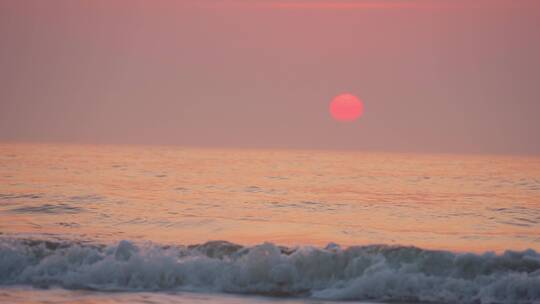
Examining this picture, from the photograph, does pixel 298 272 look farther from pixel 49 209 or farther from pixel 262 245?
pixel 49 209

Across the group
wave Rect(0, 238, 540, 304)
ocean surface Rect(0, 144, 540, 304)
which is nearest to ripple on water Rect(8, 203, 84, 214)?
ocean surface Rect(0, 144, 540, 304)

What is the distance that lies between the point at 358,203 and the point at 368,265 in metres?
13.5

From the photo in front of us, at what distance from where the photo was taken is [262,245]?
16406 millimetres

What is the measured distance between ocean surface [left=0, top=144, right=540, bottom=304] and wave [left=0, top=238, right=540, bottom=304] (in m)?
0.03

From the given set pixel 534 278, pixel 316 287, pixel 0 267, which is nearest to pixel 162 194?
pixel 0 267

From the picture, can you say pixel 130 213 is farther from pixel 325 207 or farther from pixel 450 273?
pixel 450 273

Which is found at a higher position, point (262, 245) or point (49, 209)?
point (49, 209)

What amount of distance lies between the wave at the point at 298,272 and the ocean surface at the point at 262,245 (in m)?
0.03

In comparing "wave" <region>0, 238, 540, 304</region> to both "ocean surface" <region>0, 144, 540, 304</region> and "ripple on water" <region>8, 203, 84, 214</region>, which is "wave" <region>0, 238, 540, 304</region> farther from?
"ripple on water" <region>8, 203, 84, 214</region>

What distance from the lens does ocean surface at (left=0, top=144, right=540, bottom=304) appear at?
14672mm

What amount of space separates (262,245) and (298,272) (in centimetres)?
120

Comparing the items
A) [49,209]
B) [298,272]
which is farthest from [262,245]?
[49,209]

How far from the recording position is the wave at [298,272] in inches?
575

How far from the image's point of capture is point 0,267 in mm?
16297
